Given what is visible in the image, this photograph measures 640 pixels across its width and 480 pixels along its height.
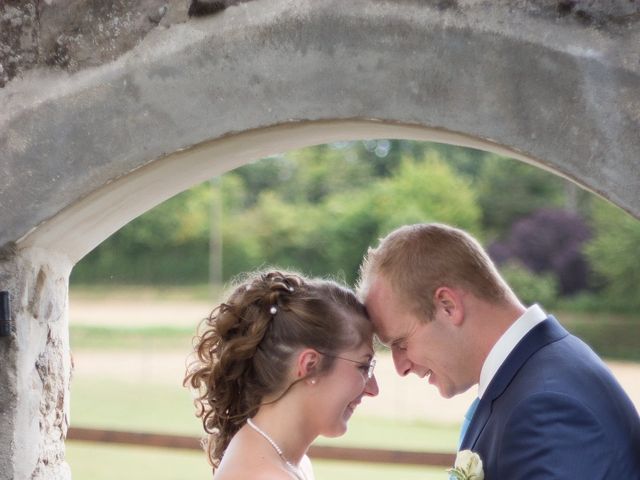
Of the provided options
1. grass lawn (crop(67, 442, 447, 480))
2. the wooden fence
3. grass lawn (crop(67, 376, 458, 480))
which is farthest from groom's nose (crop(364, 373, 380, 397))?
grass lawn (crop(67, 442, 447, 480))

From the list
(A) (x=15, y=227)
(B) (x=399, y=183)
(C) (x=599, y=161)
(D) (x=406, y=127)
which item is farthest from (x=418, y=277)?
(B) (x=399, y=183)

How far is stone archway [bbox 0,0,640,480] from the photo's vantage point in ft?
6.12

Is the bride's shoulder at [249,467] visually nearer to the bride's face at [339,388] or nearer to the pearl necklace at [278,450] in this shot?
the pearl necklace at [278,450]

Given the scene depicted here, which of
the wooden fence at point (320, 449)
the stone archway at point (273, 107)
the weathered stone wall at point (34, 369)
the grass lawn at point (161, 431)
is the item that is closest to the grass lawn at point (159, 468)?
the grass lawn at point (161, 431)

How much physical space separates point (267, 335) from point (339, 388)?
0.20 meters

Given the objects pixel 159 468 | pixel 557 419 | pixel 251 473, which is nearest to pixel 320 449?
pixel 251 473

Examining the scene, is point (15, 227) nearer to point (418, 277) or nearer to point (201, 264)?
point (418, 277)

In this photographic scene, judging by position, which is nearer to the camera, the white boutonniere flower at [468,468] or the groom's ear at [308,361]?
the white boutonniere flower at [468,468]

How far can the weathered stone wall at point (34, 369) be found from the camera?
7.09 ft

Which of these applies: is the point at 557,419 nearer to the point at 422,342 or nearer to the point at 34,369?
the point at 422,342

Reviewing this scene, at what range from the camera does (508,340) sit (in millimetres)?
2119

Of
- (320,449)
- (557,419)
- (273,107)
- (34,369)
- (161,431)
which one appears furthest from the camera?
(161,431)

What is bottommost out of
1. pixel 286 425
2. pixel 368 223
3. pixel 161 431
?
pixel 161 431

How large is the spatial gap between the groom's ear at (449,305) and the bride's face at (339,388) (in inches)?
8.7
